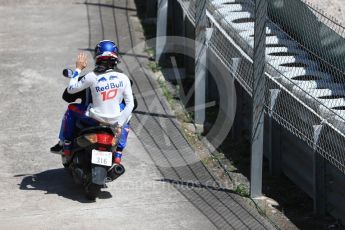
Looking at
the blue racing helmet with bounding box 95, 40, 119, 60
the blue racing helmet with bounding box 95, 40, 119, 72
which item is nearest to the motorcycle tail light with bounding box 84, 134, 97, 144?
the blue racing helmet with bounding box 95, 40, 119, 72

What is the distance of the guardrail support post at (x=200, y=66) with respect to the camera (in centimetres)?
1312

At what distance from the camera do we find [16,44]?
628 inches

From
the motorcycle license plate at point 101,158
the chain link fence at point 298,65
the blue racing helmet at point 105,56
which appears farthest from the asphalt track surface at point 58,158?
the blue racing helmet at point 105,56

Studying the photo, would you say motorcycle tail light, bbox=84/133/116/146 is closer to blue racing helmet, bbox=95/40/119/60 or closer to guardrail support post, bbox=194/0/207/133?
Result: blue racing helmet, bbox=95/40/119/60

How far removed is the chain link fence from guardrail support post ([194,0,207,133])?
150 mm

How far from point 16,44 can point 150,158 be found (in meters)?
4.98

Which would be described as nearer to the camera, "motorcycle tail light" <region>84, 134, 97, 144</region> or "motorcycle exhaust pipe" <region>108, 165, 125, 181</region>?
"motorcycle tail light" <region>84, 134, 97, 144</region>

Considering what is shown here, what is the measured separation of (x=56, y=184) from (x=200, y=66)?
3281 mm

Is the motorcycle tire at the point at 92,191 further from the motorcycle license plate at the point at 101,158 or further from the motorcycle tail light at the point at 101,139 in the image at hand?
the motorcycle tail light at the point at 101,139

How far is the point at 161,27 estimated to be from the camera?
1541 centimetres

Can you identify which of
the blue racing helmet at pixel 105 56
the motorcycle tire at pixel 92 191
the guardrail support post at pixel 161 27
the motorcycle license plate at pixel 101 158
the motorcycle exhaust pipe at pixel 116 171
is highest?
the blue racing helmet at pixel 105 56

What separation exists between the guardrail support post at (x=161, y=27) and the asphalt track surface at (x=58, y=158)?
345 millimetres

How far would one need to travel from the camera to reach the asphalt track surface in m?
10.2

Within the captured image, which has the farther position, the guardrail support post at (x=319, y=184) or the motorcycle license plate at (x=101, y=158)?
the guardrail support post at (x=319, y=184)
